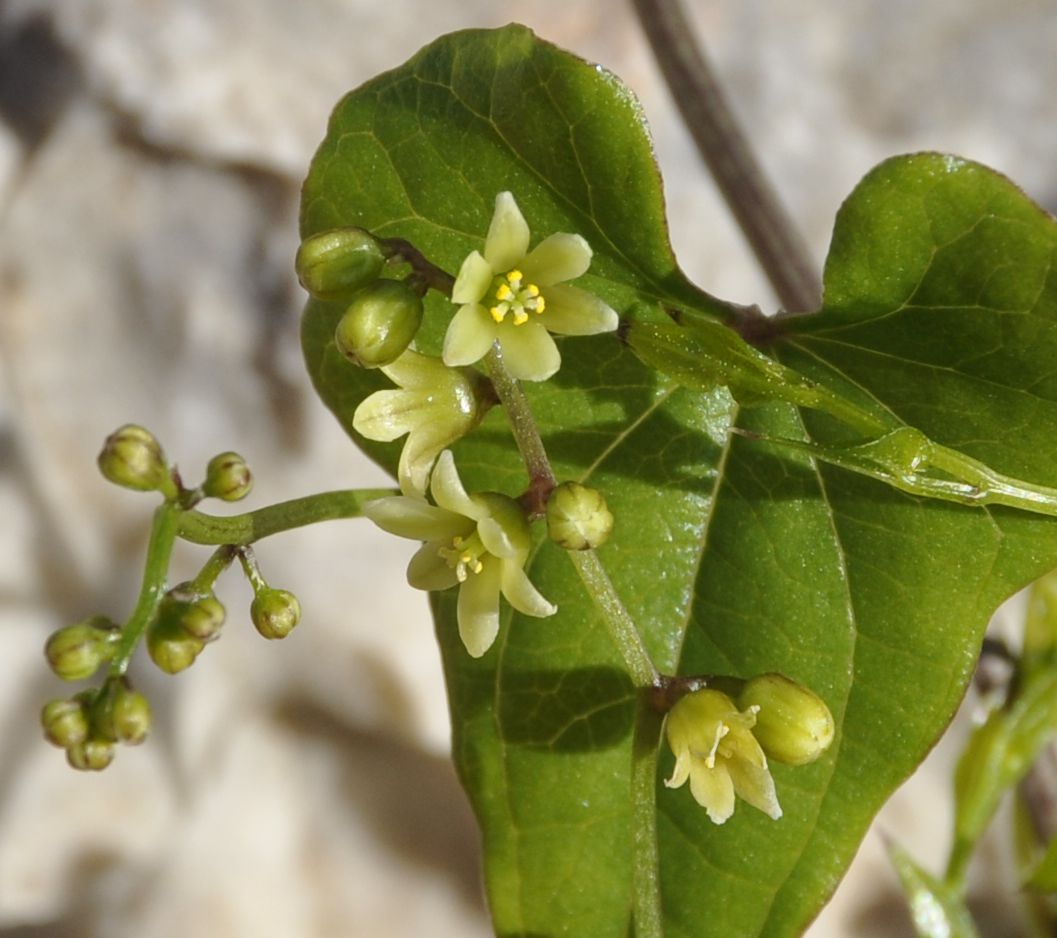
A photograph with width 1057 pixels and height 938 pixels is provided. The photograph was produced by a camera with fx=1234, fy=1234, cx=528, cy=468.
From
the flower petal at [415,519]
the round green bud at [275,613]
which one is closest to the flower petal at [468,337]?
the flower petal at [415,519]

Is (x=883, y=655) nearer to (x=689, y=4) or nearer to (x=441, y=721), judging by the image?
(x=441, y=721)

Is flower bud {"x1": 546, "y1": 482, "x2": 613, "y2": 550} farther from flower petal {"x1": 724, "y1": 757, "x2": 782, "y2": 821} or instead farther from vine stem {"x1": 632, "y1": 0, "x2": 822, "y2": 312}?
vine stem {"x1": 632, "y1": 0, "x2": 822, "y2": 312}

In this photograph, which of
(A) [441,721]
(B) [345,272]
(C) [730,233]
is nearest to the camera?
(B) [345,272]

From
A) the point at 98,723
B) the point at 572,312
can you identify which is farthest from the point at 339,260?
the point at 98,723

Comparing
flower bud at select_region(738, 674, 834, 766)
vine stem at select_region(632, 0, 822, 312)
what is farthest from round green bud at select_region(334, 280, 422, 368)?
vine stem at select_region(632, 0, 822, 312)

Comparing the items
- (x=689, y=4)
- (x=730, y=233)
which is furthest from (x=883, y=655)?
(x=689, y=4)

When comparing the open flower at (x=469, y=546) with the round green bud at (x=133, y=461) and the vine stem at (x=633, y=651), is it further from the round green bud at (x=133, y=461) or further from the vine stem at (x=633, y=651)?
the round green bud at (x=133, y=461)

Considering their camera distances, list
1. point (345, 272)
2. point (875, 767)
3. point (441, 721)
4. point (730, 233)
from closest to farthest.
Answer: point (345, 272), point (875, 767), point (441, 721), point (730, 233)
